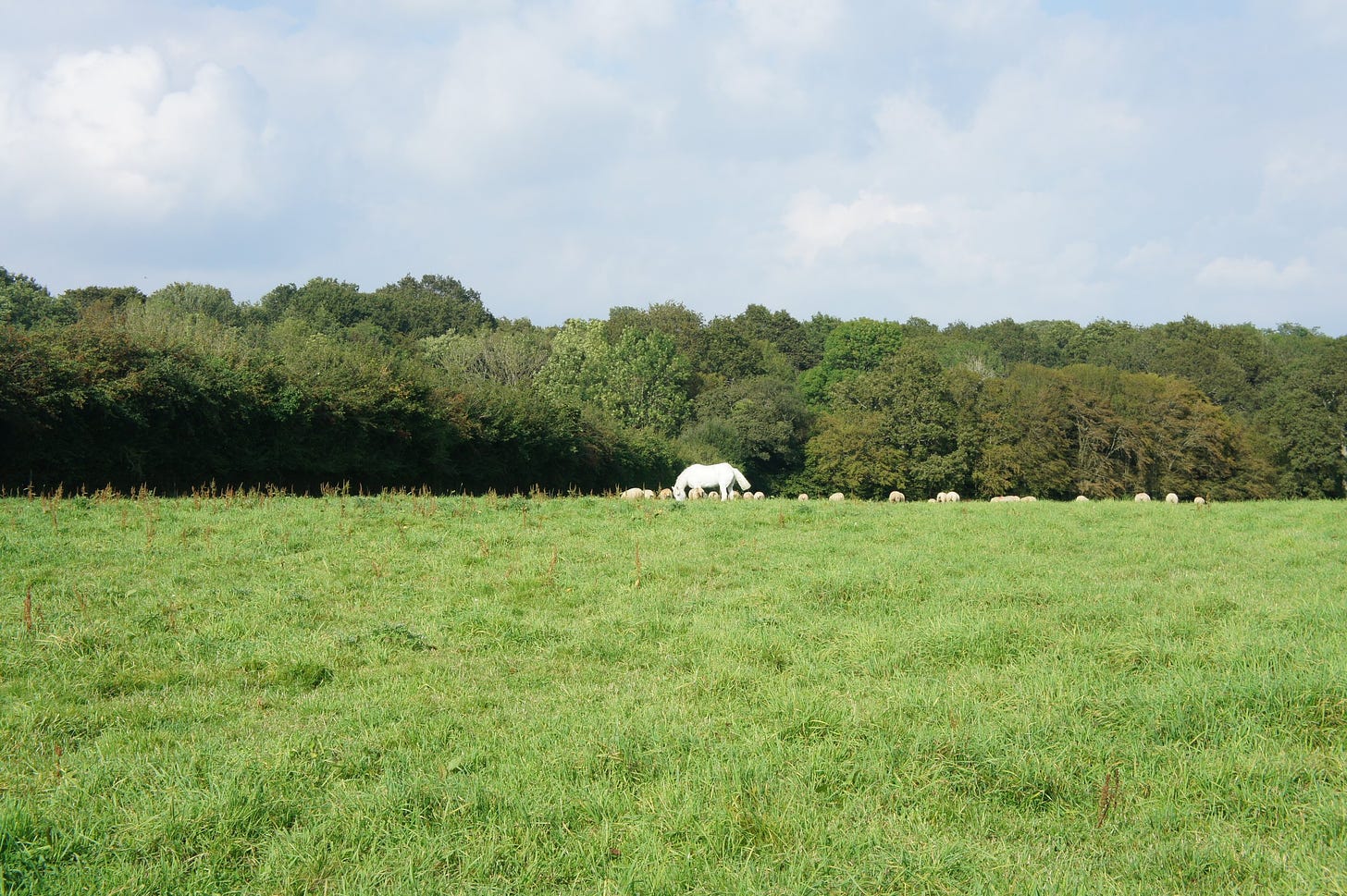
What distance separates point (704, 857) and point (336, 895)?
1.76 meters

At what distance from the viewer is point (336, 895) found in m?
4.01

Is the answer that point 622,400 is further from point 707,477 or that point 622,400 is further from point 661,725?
point 661,725

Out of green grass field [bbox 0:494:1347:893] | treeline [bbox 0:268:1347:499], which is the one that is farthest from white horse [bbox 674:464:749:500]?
green grass field [bbox 0:494:1347:893]

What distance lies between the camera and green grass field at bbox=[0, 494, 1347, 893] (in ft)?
14.0

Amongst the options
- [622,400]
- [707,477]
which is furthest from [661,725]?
[622,400]

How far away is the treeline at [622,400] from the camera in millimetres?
23547

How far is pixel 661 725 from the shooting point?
5902 millimetres

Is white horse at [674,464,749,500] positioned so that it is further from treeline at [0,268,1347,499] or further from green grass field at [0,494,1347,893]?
green grass field at [0,494,1347,893]

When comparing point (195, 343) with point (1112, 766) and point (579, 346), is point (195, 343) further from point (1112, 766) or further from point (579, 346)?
point (579, 346)

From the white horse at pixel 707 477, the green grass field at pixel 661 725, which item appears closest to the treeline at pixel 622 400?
the white horse at pixel 707 477

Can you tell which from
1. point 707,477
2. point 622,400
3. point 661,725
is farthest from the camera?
point 622,400

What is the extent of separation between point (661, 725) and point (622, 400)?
59.0 m

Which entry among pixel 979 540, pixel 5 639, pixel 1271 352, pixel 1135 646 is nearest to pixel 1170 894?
pixel 1135 646

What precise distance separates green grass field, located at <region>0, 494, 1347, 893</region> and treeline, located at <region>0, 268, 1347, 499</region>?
1299 centimetres
